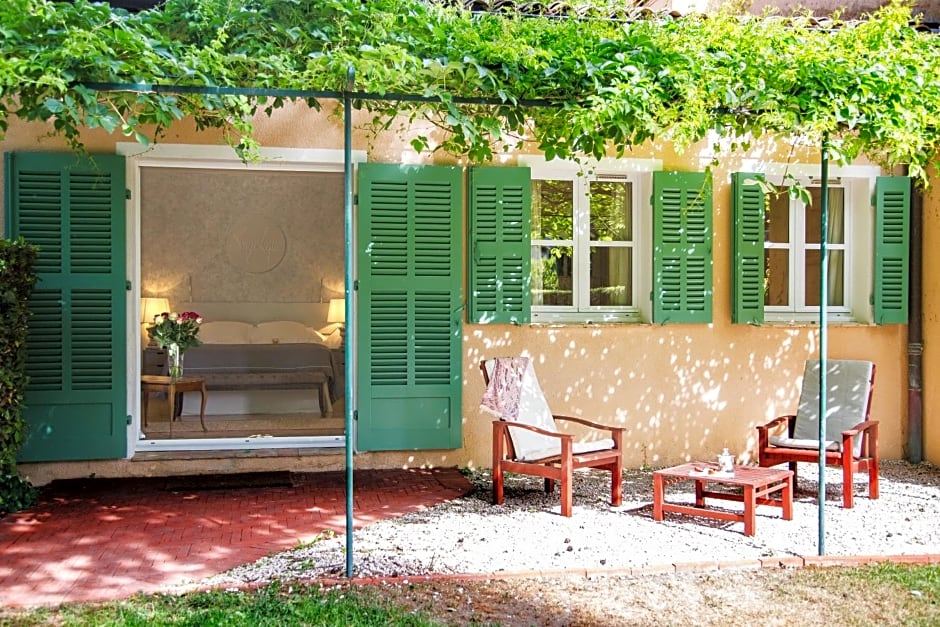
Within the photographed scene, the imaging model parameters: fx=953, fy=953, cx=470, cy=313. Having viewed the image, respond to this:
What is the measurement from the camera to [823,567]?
4.58 metres

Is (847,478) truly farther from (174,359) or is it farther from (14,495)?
(174,359)

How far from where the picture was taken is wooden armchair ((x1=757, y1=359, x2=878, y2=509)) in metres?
5.84

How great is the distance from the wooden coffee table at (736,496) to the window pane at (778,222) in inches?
101

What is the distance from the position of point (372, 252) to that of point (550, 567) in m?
3.05

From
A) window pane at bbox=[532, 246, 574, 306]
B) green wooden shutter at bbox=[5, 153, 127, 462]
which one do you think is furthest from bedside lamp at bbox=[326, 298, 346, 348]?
green wooden shutter at bbox=[5, 153, 127, 462]

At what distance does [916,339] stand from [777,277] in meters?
1.17

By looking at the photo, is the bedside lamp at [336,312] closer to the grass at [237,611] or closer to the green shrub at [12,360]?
the green shrub at [12,360]

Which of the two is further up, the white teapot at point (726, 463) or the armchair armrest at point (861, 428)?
the armchair armrest at point (861, 428)

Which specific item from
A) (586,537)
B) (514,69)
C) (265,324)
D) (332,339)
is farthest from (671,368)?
(265,324)

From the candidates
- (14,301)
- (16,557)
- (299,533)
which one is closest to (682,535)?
(299,533)

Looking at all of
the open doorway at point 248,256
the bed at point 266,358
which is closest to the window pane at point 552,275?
the bed at point 266,358

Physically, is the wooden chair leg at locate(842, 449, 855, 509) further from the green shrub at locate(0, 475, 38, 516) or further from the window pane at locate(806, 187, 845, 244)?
the green shrub at locate(0, 475, 38, 516)

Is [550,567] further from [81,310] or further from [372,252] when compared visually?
[81,310]

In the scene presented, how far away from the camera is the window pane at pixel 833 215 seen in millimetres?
7668
